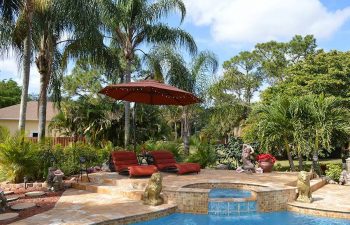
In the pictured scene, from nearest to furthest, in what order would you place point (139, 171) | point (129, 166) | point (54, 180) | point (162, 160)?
point (54, 180), point (139, 171), point (129, 166), point (162, 160)

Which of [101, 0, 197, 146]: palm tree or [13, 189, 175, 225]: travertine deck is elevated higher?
[101, 0, 197, 146]: palm tree

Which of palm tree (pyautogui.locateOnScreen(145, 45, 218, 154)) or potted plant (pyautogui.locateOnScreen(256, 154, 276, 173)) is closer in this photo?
potted plant (pyautogui.locateOnScreen(256, 154, 276, 173))

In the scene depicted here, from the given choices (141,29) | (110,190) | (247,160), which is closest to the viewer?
(110,190)

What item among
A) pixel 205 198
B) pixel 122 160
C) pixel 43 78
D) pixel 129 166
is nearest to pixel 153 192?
pixel 205 198

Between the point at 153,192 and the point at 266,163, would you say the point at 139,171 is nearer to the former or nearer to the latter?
the point at 153,192

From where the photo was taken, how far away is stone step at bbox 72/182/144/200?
9.58 meters

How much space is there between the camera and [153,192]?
892cm

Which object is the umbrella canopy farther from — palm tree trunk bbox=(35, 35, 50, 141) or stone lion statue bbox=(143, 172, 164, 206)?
stone lion statue bbox=(143, 172, 164, 206)

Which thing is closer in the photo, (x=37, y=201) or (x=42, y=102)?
(x=37, y=201)

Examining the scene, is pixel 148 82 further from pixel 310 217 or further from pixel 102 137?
pixel 102 137

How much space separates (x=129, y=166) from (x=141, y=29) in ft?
29.3

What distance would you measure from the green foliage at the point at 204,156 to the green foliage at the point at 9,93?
38927 millimetres

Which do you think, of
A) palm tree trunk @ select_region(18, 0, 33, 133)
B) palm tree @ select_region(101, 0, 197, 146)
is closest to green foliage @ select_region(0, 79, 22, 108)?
palm tree @ select_region(101, 0, 197, 146)

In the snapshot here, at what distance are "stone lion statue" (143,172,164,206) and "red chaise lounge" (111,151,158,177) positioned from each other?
7.14ft
